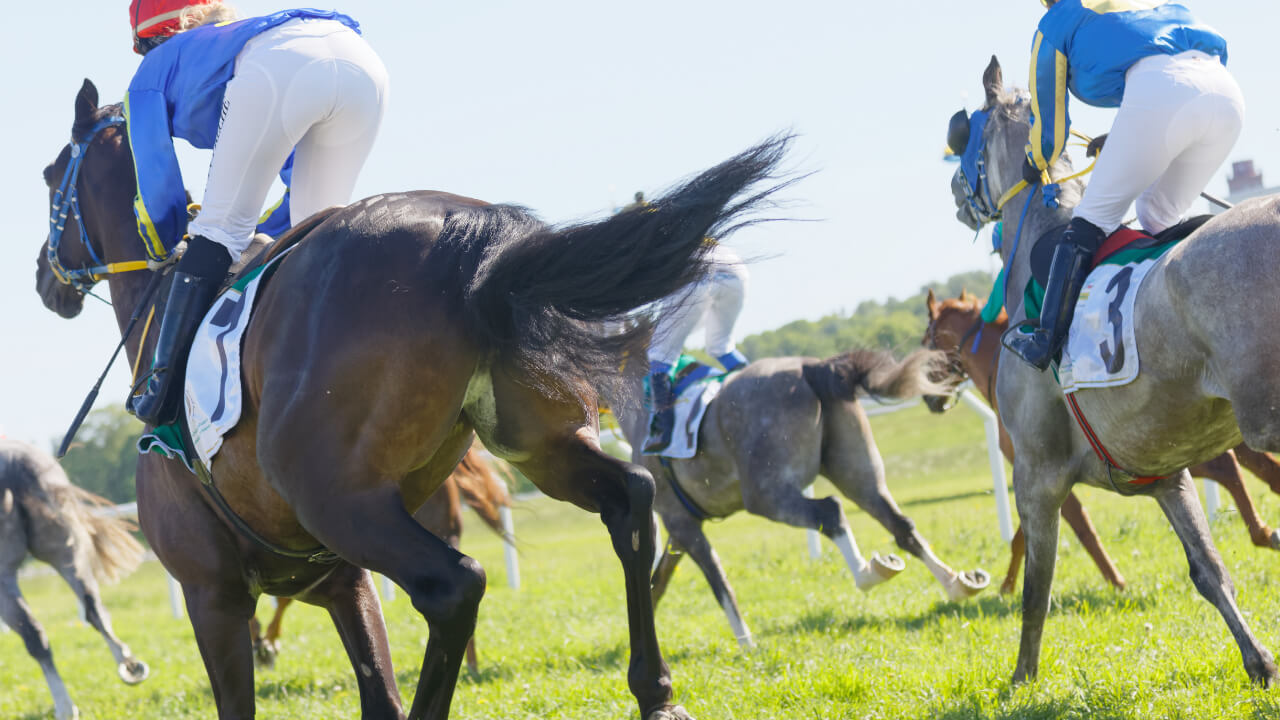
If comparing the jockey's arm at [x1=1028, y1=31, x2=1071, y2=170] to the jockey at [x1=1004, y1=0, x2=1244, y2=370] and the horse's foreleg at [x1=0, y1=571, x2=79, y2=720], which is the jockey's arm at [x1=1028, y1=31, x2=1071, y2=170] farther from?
the horse's foreleg at [x1=0, y1=571, x2=79, y2=720]

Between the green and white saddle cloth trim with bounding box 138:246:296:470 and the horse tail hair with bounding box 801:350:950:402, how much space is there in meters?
4.28

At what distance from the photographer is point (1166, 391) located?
3.61 m

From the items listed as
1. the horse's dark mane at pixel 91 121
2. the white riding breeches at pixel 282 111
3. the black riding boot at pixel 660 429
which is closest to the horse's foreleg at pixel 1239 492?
the black riding boot at pixel 660 429

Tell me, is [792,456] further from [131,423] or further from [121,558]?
[131,423]

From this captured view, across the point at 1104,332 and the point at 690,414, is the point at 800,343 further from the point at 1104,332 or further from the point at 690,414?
the point at 1104,332

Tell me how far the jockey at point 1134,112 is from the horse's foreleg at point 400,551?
2.41m

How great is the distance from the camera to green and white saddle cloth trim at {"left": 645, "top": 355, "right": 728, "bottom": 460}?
7184mm

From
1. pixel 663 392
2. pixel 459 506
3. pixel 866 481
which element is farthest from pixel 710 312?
pixel 459 506

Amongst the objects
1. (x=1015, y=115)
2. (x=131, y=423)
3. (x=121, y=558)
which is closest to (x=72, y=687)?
(x=121, y=558)

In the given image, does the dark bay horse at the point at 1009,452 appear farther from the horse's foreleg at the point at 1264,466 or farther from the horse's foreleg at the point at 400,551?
the horse's foreleg at the point at 400,551

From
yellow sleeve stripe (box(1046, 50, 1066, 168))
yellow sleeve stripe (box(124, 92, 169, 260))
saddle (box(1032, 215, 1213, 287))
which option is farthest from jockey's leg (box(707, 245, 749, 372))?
yellow sleeve stripe (box(124, 92, 169, 260))

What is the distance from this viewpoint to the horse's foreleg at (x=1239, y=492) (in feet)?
20.7

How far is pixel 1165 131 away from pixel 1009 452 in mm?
3878

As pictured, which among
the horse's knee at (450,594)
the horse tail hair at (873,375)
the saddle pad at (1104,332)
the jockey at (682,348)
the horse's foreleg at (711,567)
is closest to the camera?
the horse's knee at (450,594)
